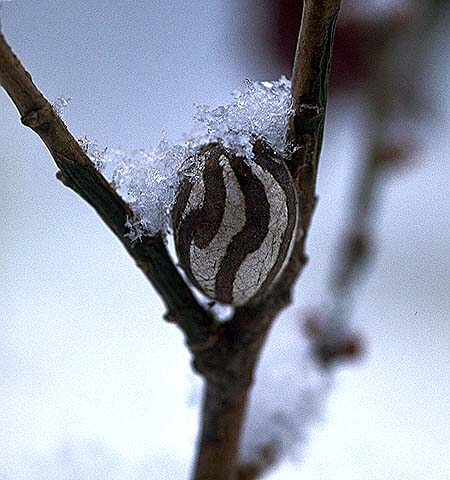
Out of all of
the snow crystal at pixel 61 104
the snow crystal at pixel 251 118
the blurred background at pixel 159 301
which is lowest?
the snow crystal at pixel 251 118

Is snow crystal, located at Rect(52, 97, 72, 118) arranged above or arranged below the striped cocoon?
above

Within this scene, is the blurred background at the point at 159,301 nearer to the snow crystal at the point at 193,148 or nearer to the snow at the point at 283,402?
the snow at the point at 283,402

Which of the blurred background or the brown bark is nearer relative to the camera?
the brown bark

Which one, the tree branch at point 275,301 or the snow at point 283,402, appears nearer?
the tree branch at point 275,301

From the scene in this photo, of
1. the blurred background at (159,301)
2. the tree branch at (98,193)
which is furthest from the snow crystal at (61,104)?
the blurred background at (159,301)

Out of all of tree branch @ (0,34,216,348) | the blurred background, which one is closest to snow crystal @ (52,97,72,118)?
tree branch @ (0,34,216,348)

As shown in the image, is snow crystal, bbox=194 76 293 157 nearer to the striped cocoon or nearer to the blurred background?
the striped cocoon

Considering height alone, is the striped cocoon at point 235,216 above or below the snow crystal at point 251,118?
below

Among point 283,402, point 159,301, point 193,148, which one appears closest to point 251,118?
point 193,148
